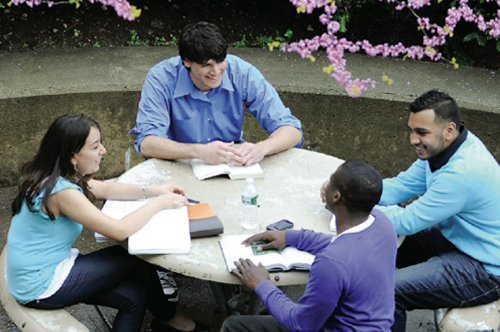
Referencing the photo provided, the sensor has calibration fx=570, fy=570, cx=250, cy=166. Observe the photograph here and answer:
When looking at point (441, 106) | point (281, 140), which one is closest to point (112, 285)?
point (281, 140)

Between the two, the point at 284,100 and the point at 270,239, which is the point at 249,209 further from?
the point at 284,100

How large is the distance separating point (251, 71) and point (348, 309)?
202 cm

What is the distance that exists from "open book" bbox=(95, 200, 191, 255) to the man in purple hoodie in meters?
0.50

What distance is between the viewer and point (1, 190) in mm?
4961

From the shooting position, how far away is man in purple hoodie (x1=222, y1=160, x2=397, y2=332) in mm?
1995

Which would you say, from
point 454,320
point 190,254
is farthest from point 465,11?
point 190,254

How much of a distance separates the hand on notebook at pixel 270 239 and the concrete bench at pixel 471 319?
821 millimetres

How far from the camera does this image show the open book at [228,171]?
10.2ft

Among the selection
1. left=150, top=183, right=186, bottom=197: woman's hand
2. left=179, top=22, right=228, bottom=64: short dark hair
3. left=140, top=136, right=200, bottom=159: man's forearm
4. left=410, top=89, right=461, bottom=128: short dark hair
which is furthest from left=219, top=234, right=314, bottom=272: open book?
left=179, top=22, right=228, bottom=64: short dark hair

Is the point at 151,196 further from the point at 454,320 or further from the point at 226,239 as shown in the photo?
the point at 454,320

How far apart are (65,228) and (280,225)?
972 mm

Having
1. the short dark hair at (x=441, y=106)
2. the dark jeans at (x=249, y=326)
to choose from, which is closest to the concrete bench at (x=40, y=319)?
the dark jeans at (x=249, y=326)

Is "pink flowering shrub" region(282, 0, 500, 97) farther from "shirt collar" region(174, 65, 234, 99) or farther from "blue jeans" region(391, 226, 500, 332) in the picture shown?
"blue jeans" region(391, 226, 500, 332)

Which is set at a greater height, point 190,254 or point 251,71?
point 251,71
